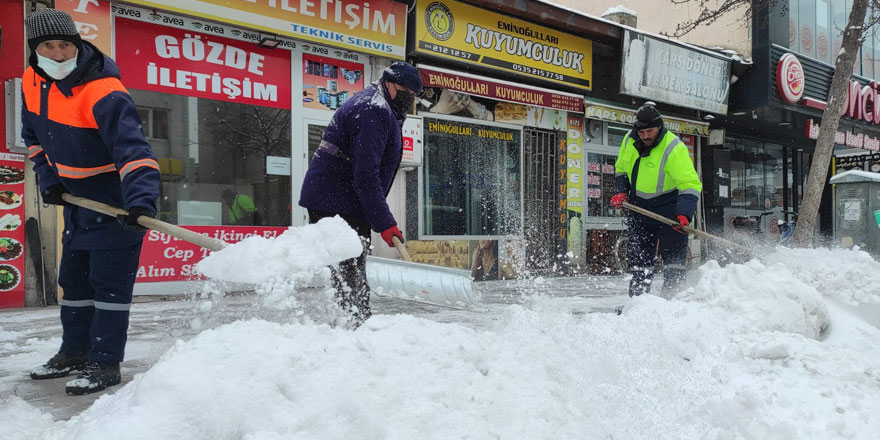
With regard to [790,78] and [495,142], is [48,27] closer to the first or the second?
[495,142]

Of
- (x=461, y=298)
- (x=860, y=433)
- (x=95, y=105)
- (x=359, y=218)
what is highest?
(x=95, y=105)

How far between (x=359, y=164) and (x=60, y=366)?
1.74 m

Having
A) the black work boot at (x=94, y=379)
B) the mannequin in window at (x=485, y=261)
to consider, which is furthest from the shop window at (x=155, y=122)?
the mannequin in window at (x=485, y=261)

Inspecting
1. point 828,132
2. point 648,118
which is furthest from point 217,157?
point 828,132

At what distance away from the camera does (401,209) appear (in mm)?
7449

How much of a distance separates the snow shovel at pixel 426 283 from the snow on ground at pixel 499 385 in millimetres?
333

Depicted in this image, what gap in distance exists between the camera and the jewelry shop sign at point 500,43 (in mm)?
7422

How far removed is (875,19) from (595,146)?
4708mm

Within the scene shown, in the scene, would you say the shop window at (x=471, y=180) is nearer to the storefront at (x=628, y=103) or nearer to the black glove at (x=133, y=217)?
the storefront at (x=628, y=103)

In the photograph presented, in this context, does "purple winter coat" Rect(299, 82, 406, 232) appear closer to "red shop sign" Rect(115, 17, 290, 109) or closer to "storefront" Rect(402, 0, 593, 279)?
"red shop sign" Rect(115, 17, 290, 109)

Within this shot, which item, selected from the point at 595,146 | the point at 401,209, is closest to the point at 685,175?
the point at 401,209

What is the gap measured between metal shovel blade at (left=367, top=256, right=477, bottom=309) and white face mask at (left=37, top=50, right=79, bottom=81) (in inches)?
71.0

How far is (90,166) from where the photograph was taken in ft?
8.41

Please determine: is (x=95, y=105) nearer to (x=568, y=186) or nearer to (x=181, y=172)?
(x=181, y=172)
